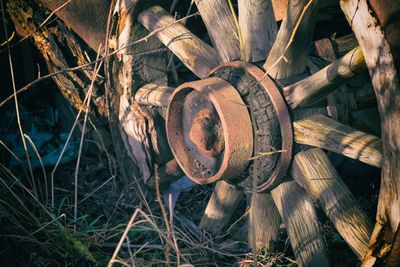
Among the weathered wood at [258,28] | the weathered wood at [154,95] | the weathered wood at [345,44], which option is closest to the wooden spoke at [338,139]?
the weathered wood at [258,28]

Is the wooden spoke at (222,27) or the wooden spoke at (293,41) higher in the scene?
the wooden spoke at (222,27)

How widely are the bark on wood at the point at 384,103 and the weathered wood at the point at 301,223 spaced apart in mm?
358

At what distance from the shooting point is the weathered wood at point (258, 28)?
62.6 inches

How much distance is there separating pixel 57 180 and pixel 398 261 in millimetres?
1751

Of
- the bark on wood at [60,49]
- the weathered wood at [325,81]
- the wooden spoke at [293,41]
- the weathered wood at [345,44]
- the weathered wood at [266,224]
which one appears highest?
the bark on wood at [60,49]

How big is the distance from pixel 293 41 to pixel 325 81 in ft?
0.61

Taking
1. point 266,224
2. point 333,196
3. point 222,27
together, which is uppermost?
point 222,27

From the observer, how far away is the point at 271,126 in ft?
4.96

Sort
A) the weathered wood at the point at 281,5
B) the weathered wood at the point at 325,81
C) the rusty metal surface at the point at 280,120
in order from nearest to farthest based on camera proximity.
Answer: the weathered wood at the point at 325,81 → the rusty metal surface at the point at 280,120 → the weathered wood at the point at 281,5

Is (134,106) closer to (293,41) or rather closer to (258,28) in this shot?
(258,28)

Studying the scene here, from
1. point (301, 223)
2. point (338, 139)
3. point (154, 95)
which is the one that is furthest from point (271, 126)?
point (154, 95)

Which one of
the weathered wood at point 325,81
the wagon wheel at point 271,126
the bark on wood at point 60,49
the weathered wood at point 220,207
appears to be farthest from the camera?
the bark on wood at point 60,49

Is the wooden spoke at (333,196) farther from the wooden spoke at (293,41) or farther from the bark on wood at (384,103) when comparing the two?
the wooden spoke at (293,41)

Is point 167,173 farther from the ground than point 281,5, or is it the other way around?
point 281,5
